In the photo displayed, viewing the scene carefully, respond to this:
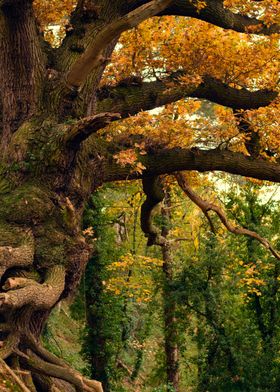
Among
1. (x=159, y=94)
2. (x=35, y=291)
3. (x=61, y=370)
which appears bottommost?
(x=61, y=370)

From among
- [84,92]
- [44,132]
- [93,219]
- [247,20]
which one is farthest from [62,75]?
[93,219]

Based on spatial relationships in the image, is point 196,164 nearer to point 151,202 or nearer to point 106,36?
point 151,202

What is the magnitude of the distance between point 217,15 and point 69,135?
3779 millimetres

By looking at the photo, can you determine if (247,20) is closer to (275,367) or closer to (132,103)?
(132,103)

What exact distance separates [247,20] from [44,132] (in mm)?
4456

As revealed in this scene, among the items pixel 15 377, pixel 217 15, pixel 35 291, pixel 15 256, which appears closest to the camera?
pixel 15 377

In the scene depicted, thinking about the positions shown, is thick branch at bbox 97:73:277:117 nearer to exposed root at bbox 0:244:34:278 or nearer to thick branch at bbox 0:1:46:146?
thick branch at bbox 0:1:46:146

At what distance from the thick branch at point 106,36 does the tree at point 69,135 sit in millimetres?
16

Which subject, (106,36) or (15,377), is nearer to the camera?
(15,377)

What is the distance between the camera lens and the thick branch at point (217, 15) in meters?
11.7

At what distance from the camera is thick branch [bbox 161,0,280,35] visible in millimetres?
11672

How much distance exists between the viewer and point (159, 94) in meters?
12.3

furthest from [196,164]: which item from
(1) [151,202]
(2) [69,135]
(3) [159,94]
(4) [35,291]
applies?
(4) [35,291]

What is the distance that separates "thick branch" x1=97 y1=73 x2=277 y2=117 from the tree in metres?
0.02
